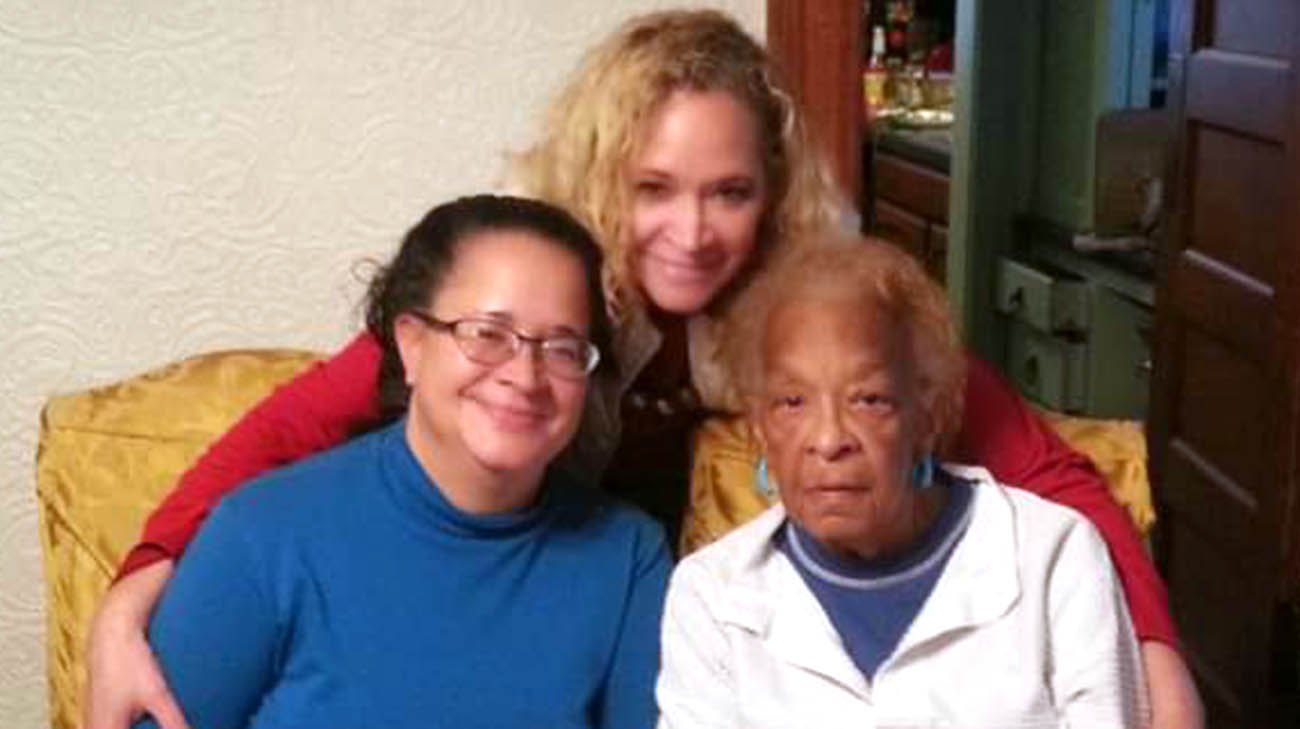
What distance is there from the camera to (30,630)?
2.01 m

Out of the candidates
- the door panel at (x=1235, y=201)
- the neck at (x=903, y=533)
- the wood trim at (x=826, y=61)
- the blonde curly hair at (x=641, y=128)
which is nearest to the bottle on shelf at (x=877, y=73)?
the door panel at (x=1235, y=201)

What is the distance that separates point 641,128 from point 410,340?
1.12ft

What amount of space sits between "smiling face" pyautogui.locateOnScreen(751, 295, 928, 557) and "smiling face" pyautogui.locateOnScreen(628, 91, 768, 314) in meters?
0.25

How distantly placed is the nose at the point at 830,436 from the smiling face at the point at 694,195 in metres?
0.33

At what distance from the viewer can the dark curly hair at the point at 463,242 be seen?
4.70 ft

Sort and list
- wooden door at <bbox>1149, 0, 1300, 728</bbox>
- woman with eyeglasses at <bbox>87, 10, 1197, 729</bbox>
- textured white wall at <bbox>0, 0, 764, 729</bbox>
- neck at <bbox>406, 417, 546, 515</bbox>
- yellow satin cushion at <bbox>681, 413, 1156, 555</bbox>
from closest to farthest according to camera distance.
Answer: neck at <bbox>406, 417, 546, 515</bbox>, woman with eyeglasses at <bbox>87, 10, 1197, 729</bbox>, yellow satin cushion at <bbox>681, 413, 1156, 555</bbox>, textured white wall at <bbox>0, 0, 764, 729</bbox>, wooden door at <bbox>1149, 0, 1300, 728</bbox>

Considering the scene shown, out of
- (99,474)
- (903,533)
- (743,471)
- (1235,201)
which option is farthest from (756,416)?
(1235,201)

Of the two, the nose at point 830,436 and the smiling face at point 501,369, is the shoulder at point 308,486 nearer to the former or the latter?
the smiling face at point 501,369

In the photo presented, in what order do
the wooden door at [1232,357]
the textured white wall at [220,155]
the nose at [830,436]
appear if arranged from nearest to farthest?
the nose at [830,436] → the textured white wall at [220,155] → the wooden door at [1232,357]

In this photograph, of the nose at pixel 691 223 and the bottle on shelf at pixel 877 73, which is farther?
the bottle on shelf at pixel 877 73

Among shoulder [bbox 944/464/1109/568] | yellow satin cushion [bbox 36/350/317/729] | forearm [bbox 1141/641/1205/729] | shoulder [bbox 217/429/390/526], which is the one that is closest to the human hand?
shoulder [bbox 217/429/390/526]

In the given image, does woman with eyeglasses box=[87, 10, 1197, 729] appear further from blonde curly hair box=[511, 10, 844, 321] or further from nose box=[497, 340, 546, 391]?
nose box=[497, 340, 546, 391]

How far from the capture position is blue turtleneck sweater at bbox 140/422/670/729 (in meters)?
1.42

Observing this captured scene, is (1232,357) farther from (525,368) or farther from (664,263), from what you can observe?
(525,368)
